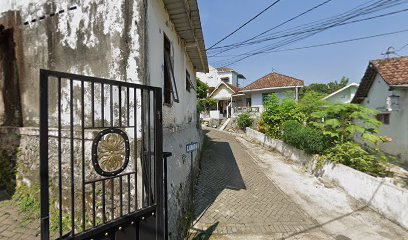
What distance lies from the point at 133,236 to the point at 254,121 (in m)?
20.2

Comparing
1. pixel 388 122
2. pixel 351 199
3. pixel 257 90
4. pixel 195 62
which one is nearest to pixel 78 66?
pixel 195 62

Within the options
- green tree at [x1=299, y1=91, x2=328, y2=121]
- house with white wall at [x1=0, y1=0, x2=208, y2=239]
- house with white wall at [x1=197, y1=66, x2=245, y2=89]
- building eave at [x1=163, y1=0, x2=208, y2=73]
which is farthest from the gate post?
house with white wall at [x1=197, y1=66, x2=245, y2=89]

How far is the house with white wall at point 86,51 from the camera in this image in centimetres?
369

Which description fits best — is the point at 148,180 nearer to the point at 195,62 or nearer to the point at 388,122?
the point at 195,62

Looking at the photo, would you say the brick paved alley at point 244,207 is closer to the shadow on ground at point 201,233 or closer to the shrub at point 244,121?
the shadow on ground at point 201,233

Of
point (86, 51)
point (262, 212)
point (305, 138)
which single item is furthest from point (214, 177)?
point (86, 51)

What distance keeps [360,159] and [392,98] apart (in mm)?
5508

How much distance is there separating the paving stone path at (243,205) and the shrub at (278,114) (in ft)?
14.9

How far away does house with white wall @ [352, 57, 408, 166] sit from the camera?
10.9m

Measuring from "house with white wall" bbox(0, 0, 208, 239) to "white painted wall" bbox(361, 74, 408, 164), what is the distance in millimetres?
11491

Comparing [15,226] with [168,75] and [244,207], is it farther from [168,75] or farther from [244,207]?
[244,207]

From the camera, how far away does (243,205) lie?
6648mm

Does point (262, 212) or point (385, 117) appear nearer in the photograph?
point (262, 212)

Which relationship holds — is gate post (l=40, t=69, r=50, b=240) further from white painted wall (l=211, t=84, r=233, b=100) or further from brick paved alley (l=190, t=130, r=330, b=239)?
white painted wall (l=211, t=84, r=233, b=100)
